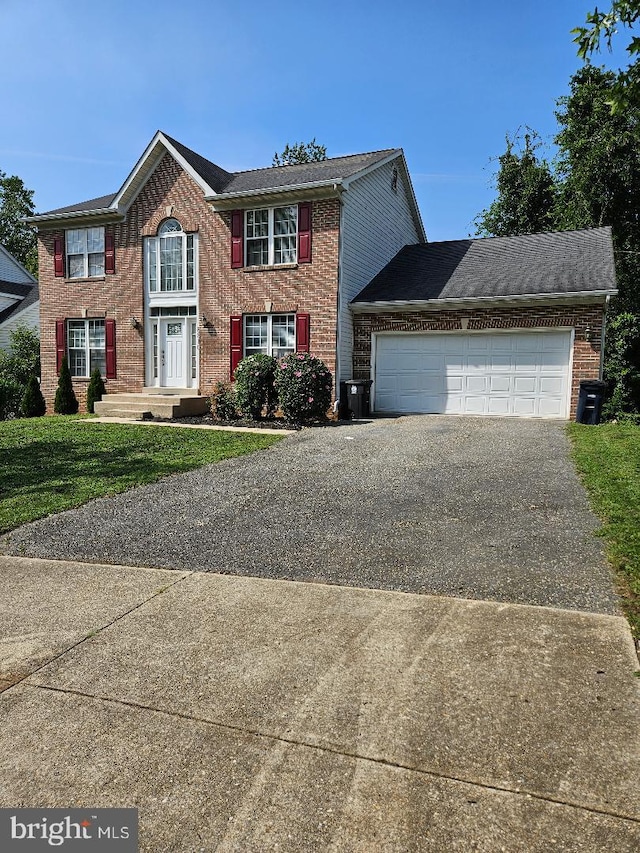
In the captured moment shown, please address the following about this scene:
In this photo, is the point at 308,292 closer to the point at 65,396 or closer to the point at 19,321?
the point at 65,396

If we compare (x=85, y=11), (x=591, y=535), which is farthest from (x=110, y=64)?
(x=591, y=535)

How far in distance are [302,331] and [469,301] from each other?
176 inches

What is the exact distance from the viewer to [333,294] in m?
15.1

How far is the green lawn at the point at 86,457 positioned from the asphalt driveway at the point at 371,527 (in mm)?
466

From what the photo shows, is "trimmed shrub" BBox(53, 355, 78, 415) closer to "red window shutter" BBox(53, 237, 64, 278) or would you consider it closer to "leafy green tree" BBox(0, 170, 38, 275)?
"red window shutter" BBox(53, 237, 64, 278)

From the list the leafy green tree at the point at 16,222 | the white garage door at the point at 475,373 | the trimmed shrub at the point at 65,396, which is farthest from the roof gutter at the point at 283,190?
the leafy green tree at the point at 16,222

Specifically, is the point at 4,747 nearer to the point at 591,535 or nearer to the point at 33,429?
the point at 591,535

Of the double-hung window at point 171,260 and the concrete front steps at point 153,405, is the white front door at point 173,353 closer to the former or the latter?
the concrete front steps at point 153,405

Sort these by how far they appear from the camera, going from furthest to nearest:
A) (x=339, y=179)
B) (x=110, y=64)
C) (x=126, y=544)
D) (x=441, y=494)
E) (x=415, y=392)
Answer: (x=415, y=392)
(x=339, y=179)
(x=110, y=64)
(x=441, y=494)
(x=126, y=544)

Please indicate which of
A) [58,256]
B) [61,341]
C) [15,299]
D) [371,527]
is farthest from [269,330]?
[15,299]

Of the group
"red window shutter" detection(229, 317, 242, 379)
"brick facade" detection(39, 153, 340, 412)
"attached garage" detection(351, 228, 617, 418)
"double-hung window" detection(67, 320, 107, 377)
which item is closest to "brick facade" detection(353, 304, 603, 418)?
"attached garage" detection(351, 228, 617, 418)

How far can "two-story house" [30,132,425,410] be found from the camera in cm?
1535

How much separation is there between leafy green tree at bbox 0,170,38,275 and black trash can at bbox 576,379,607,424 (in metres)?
42.2

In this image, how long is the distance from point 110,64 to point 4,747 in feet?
31.1
